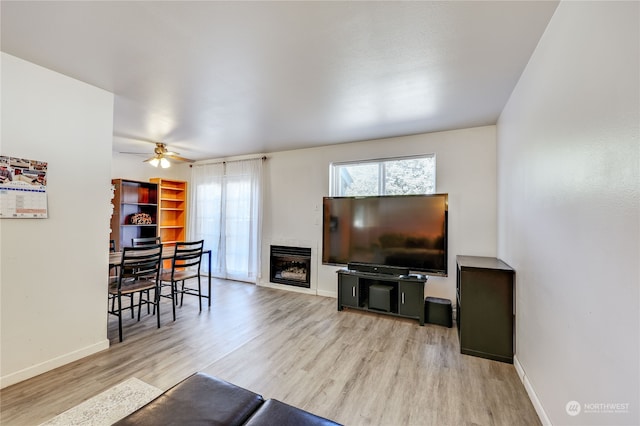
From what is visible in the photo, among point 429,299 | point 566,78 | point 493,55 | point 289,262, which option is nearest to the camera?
point 566,78

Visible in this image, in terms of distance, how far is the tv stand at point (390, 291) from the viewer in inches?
131

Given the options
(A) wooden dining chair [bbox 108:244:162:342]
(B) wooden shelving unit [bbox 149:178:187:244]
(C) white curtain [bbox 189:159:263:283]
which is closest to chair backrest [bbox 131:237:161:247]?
(A) wooden dining chair [bbox 108:244:162:342]

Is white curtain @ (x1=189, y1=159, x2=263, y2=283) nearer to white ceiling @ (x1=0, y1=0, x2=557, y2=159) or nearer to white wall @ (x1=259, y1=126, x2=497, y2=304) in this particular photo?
white wall @ (x1=259, y1=126, x2=497, y2=304)

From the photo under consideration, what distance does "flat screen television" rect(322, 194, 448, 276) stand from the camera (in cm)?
335

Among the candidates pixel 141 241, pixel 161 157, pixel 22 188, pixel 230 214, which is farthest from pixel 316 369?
pixel 230 214

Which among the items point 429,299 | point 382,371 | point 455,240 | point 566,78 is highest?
point 566,78

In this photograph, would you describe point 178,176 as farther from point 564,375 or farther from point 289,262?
point 564,375

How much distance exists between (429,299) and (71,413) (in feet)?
11.5

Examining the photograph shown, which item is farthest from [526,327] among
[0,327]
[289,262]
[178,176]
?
[178,176]

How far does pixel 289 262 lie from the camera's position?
494 cm

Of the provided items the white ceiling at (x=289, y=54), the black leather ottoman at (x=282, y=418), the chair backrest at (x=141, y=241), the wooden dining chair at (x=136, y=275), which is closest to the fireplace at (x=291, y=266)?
the chair backrest at (x=141, y=241)

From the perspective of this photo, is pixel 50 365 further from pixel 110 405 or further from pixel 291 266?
pixel 291 266

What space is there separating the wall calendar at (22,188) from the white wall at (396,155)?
320 cm

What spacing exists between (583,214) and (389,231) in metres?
2.40
